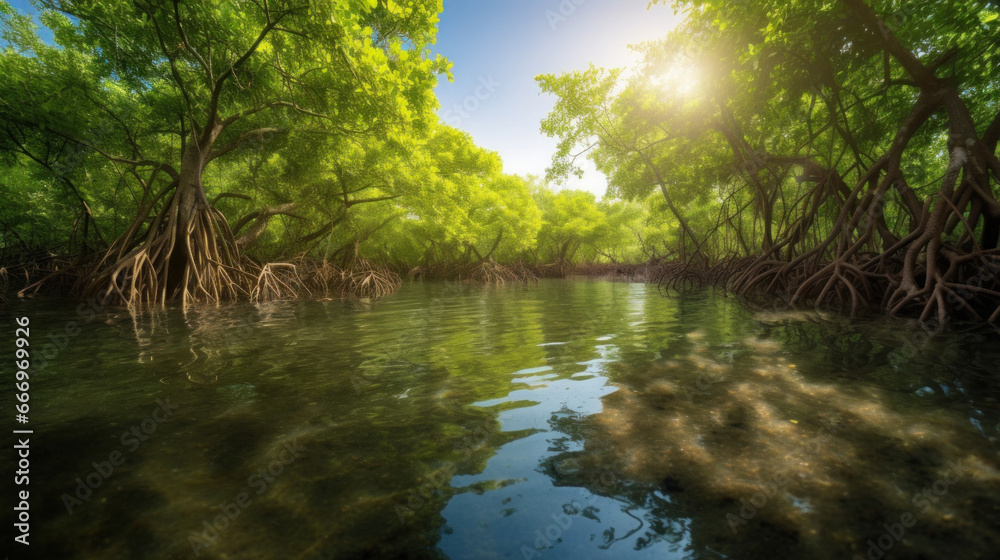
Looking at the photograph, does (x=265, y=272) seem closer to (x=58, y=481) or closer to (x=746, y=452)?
(x=58, y=481)

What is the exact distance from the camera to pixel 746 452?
5.16ft

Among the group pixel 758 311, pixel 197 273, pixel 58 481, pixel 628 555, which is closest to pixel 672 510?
pixel 628 555
